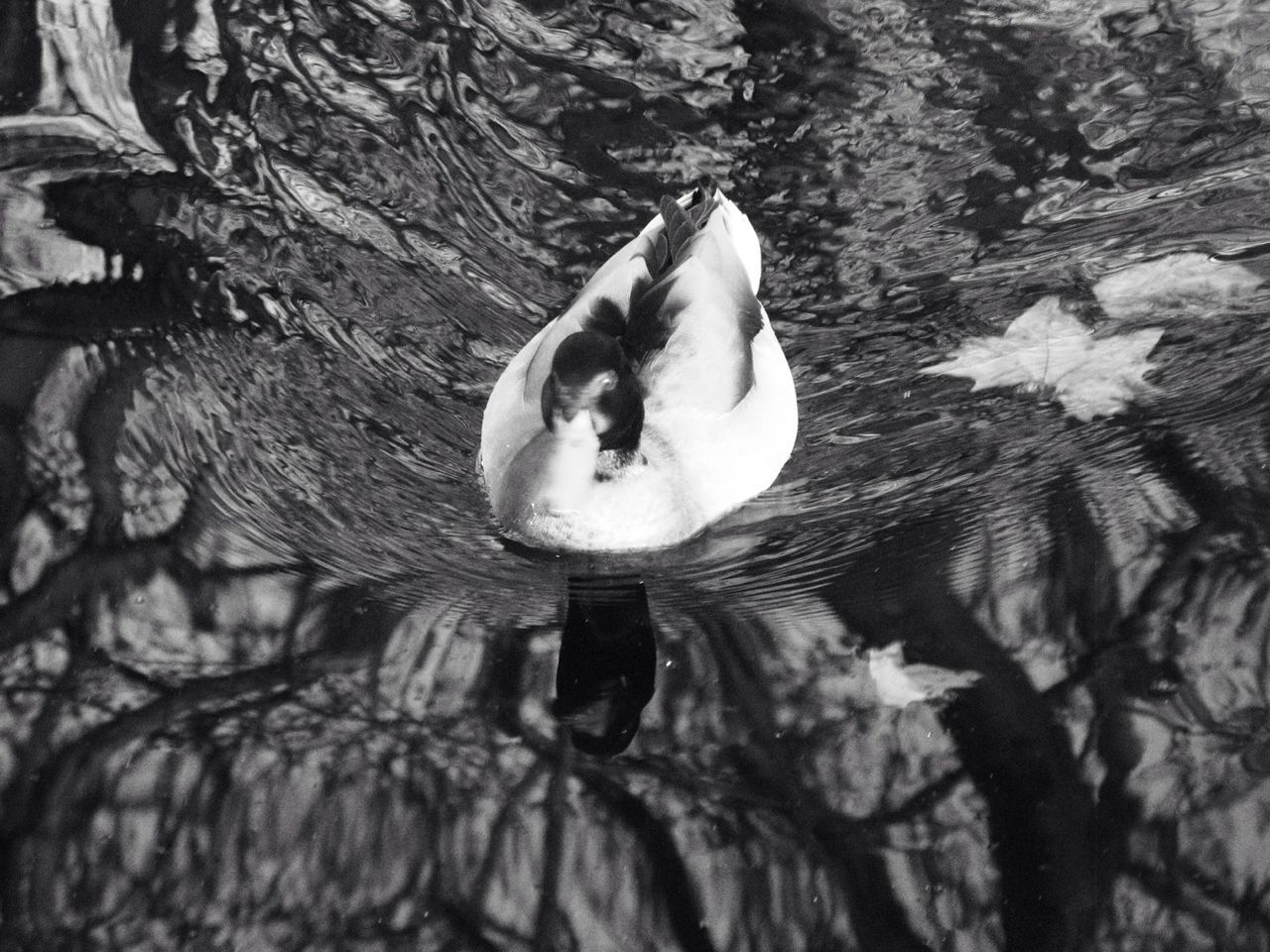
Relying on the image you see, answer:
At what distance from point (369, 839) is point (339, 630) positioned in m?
0.72

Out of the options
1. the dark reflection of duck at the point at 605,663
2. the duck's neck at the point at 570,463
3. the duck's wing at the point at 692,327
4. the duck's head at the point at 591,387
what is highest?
the duck's wing at the point at 692,327

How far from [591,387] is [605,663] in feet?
2.65

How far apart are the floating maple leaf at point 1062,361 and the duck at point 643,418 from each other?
0.70 meters

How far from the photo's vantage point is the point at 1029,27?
21.8ft

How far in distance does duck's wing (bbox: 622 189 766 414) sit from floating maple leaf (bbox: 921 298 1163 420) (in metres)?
0.75

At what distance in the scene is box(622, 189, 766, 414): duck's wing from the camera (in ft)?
15.5

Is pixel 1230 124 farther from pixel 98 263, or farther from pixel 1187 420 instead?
pixel 98 263

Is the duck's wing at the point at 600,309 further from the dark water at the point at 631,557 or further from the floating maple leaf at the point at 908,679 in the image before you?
the floating maple leaf at the point at 908,679

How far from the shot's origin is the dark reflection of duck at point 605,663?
406 centimetres

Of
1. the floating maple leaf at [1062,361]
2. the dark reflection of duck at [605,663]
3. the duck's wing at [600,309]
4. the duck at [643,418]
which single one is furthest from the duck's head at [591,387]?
the floating maple leaf at [1062,361]

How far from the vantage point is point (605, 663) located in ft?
14.0

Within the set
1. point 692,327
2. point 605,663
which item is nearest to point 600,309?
point 692,327

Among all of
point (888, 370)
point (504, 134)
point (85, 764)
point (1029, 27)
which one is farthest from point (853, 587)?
point (1029, 27)

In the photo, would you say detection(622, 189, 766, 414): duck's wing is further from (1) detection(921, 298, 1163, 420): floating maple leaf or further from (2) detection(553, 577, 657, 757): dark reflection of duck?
(1) detection(921, 298, 1163, 420): floating maple leaf
